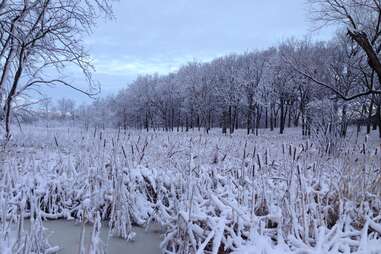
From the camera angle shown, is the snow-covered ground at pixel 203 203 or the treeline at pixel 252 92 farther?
the treeline at pixel 252 92

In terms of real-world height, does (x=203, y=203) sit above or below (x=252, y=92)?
below

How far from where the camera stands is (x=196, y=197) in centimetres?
360

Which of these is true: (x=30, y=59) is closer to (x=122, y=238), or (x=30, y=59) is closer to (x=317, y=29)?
(x=122, y=238)

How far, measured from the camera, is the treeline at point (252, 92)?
24655 millimetres

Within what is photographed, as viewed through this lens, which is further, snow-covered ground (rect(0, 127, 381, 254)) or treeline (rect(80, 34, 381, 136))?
treeline (rect(80, 34, 381, 136))

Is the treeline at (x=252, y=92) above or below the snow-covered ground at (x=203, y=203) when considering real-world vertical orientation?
above

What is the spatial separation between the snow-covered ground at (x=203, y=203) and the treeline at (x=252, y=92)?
19.1 metres

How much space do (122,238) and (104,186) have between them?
0.96 m

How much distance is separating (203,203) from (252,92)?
3243 centimetres

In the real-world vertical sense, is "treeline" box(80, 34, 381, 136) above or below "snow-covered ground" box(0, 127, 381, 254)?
above

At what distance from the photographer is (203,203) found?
3.54m

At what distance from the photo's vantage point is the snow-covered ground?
2773 millimetres

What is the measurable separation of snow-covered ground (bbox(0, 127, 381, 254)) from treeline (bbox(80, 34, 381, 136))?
1911 centimetres

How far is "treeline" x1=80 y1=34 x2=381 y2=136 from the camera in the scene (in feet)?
80.9
